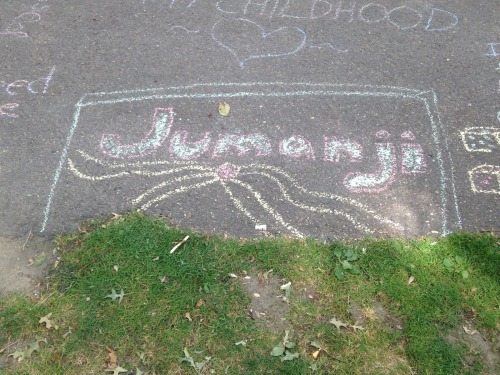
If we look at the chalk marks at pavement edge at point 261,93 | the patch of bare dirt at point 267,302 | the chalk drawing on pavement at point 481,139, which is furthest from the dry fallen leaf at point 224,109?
the chalk drawing on pavement at point 481,139

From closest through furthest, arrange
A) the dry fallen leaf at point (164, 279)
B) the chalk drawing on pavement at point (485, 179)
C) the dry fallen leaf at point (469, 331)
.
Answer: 1. the dry fallen leaf at point (469, 331)
2. the dry fallen leaf at point (164, 279)
3. the chalk drawing on pavement at point (485, 179)

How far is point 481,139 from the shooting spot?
3.93 m

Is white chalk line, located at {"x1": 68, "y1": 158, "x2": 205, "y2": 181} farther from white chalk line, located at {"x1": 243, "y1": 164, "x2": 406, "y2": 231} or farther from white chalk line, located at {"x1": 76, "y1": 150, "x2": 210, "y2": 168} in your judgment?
white chalk line, located at {"x1": 243, "y1": 164, "x2": 406, "y2": 231}

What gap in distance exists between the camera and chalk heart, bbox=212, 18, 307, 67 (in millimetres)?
4805

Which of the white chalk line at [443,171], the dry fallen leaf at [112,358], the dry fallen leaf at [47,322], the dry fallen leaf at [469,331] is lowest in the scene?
the dry fallen leaf at [47,322]

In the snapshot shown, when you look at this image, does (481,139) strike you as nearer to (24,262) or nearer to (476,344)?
(476,344)

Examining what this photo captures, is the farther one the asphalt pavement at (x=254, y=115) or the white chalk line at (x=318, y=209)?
the asphalt pavement at (x=254, y=115)

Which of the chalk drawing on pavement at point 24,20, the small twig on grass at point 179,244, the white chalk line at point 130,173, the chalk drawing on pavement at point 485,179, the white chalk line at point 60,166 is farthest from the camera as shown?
the chalk drawing on pavement at point 24,20

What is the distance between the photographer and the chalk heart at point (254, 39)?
480cm

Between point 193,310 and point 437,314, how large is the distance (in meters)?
1.48

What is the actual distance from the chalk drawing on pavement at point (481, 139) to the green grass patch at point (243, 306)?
896mm

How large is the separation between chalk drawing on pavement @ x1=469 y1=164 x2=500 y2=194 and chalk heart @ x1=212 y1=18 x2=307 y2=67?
210 centimetres

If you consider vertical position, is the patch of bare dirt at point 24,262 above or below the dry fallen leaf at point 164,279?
below

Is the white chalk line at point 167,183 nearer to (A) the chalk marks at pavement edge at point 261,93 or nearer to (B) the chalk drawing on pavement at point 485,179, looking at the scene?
(A) the chalk marks at pavement edge at point 261,93
